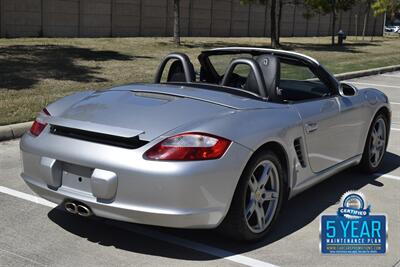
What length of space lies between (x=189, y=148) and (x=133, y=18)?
82.6 feet

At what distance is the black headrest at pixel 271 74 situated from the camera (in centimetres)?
454

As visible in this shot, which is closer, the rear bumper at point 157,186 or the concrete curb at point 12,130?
the rear bumper at point 157,186

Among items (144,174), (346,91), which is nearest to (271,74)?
(346,91)

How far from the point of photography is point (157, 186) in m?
3.47

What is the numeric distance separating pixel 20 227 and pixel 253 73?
2205 millimetres

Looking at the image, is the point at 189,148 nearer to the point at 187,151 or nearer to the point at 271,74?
the point at 187,151

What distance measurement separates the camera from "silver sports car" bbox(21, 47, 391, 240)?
11.6ft

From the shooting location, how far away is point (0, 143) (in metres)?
6.96

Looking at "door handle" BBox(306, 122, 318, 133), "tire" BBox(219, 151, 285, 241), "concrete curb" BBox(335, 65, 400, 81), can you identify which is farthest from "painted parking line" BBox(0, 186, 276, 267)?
"concrete curb" BBox(335, 65, 400, 81)

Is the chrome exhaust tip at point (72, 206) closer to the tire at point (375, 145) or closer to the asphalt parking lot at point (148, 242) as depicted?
the asphalt parking lot at point (148, 242)

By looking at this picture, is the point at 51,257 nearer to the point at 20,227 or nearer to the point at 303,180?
the point at 20,227

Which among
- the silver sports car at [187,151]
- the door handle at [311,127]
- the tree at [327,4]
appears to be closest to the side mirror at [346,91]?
the silver sports car at [187,151]

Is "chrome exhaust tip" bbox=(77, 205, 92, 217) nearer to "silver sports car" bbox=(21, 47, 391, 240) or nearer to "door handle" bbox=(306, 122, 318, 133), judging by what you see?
"silver sports car" bbox=(21, 47, 391, 240)

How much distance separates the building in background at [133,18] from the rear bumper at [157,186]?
20.3 m
